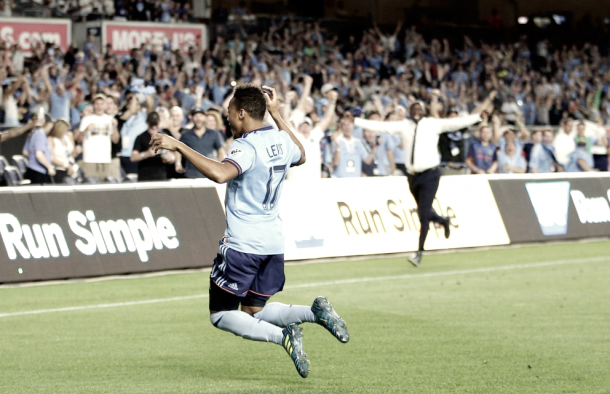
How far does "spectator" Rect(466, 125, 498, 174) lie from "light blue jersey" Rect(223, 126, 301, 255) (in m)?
14.1

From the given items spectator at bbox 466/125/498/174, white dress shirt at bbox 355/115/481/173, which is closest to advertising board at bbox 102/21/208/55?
spectator at bbox 466/125/498/174

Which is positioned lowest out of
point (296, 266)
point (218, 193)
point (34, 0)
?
point (296, 266)

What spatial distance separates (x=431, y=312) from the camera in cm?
1080

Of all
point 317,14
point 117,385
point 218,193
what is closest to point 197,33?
point 317,14

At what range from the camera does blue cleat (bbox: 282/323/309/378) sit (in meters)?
6.26

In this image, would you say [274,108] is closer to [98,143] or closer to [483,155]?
[98,143]

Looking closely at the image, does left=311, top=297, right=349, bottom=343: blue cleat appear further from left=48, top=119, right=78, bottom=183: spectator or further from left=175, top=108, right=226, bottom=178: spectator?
left=48, top=119, right=78, bottom=183: spectator

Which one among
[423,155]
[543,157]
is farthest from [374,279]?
[543,157]

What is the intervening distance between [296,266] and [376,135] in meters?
5.71

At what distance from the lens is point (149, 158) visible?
50.4ft

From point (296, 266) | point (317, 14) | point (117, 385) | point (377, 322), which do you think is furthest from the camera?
point (317, 14)

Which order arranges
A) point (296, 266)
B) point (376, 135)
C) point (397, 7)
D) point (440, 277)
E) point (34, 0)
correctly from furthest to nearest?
point (397, 7), point (34, 0), point (376, 135), point (296, 266), point (440, 277)

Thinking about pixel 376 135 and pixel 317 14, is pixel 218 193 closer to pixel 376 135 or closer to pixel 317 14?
pixel 376 135

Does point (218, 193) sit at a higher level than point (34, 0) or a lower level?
lower
